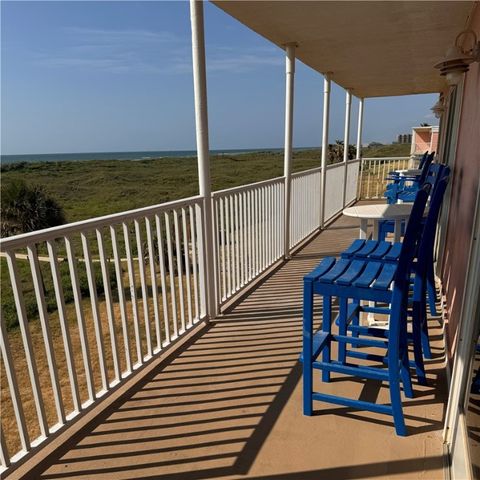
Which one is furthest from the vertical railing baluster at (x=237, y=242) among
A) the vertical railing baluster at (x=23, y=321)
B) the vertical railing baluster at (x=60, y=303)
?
the vertical railing baluster at (x=23, y=321)

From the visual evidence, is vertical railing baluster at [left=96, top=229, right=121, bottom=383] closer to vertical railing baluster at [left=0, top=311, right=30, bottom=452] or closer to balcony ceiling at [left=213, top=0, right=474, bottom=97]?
vertical railing baluster at [left=0, top=311, right=30, bottom=452]

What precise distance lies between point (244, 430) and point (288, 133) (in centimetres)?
354

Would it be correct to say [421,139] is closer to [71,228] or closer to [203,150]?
[203,150]

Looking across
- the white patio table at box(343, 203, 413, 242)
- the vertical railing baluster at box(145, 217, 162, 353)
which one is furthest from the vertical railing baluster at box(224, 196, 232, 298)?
the white patio table at box(343, 203, 413, 242)

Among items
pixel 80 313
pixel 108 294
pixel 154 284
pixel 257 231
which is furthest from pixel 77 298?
pixel 257 231

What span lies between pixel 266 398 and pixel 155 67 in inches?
1095

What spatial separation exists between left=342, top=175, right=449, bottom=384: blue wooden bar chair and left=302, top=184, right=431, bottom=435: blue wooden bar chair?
13 centimetres

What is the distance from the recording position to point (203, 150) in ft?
8.64

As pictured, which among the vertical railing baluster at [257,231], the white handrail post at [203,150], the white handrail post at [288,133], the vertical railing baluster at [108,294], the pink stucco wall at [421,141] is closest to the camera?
the vertical railing baluster at [108,294]

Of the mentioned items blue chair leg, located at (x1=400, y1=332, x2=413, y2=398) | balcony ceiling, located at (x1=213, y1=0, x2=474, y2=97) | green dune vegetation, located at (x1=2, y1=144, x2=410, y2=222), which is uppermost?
balcony ceiling, located at (x1=213, y1=0, x2=474, y2=97)

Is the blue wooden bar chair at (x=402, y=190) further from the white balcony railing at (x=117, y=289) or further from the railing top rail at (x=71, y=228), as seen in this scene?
the railing top rail at (x=71, y=228)

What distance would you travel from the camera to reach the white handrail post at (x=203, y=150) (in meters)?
2.44

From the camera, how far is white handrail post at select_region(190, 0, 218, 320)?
2.44 m

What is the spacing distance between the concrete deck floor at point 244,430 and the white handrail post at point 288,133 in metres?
2.27
